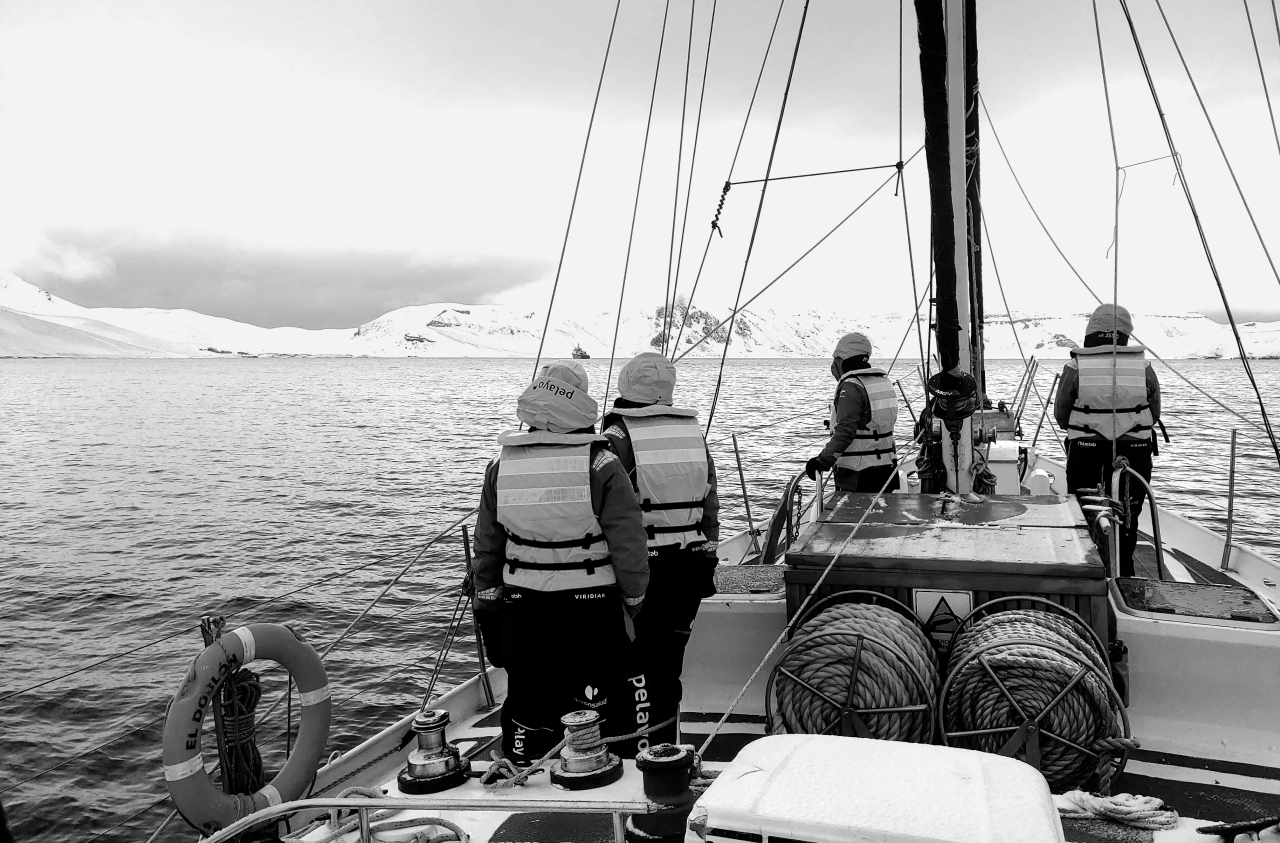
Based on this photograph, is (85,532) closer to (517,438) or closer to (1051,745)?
(517,438)

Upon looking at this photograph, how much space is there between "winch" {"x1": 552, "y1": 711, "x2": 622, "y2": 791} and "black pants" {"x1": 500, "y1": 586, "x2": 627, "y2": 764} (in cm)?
37

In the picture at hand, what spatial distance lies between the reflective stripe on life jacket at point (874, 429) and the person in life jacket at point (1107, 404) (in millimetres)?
1161

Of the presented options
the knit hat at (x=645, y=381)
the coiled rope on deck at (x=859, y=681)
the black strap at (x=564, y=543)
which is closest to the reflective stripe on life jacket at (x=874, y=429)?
the knit hat at (x=645, y=381)

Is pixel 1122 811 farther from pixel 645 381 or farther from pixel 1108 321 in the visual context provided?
pixel 1108 321

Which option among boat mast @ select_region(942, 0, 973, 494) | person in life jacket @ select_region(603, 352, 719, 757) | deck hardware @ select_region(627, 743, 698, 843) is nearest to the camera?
deck hardware @ select_region(627, 743, 698, 843)

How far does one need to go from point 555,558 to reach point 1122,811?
84.8 inches

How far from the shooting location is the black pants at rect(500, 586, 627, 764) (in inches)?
142

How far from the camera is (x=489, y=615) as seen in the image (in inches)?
149

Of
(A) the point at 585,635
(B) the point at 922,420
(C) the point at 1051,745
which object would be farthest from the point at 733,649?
(B) the point at 922,420

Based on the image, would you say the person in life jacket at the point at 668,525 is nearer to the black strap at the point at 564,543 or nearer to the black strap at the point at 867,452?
the black strap at the point at 564,543

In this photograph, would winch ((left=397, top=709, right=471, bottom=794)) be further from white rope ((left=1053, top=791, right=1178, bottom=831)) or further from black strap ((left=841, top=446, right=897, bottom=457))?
black strap ((left=841, top=446, right=897, bottom=457))

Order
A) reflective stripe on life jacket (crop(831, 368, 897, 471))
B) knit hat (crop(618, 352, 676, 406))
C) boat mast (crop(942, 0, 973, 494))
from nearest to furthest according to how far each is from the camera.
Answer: knit hat (crop(618, 352, 676, 406)) → boat mast (crop(942, 0, 973, 494)) → reflective stripe on life jacket (crop(831, 368, 897, 471))

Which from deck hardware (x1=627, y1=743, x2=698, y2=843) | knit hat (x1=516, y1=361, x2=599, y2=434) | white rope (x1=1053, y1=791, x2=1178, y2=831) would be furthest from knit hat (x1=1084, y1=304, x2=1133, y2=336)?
deck hardware (x1=627, y1=743, x2=698, y2=843)

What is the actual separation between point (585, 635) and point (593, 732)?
1.42ft
